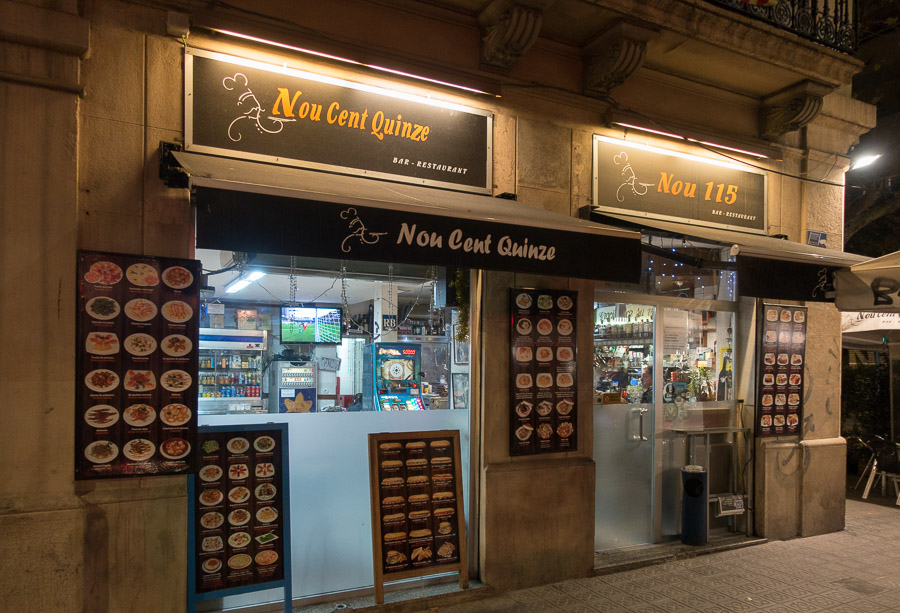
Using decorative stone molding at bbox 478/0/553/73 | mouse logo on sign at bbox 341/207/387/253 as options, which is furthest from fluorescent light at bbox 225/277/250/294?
mouse logo on sign at bbox 341/207/387/253

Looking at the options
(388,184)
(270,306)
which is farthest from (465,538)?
(270,306)

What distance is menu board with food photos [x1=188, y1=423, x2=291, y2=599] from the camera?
12.9 ft

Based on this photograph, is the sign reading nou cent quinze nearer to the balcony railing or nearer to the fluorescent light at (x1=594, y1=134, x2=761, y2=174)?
the fluorescent light at (x1=594, y1=134, x2=761, y2=174)

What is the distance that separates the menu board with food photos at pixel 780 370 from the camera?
21.4 ft

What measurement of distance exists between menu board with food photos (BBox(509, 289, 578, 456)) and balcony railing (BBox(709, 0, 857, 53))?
11.8 feet

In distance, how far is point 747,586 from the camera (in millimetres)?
5090

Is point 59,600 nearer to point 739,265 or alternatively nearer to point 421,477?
point 421,477

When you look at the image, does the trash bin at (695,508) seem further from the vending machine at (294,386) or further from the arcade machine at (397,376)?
the vending machine at (294,386)

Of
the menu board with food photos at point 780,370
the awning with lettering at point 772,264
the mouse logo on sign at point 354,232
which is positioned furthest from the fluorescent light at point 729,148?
the mouse logo on sign at point 354,232

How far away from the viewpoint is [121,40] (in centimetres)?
379

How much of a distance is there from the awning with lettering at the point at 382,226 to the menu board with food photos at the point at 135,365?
83cm

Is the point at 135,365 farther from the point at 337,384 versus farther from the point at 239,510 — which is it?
the point at 337,384

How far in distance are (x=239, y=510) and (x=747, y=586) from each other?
446 centimetres

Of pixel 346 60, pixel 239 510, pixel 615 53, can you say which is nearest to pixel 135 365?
pixel 239 510
